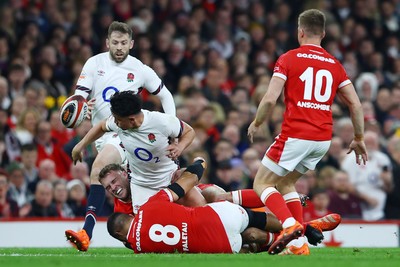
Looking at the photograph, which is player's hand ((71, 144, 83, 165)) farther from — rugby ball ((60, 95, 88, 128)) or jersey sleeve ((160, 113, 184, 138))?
jersey sleeve ((160, 113, 184, 138))

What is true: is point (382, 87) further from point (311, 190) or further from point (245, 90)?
point (311, 190)

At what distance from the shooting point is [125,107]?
10.8 metres

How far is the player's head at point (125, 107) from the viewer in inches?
425

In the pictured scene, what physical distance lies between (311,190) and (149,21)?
5154 millimetres

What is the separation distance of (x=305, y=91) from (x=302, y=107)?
16 centimetres

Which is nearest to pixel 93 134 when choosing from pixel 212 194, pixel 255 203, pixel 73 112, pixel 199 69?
pixel 73 112

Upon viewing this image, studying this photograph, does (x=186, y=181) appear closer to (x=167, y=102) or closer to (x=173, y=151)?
(x=173, y=151)

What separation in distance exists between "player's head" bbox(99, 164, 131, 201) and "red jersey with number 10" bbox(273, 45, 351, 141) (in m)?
1.85

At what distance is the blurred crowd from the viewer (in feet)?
53.0

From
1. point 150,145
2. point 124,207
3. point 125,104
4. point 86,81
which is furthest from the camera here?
point 86,81

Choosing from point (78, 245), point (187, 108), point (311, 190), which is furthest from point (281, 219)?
point (187, 108)

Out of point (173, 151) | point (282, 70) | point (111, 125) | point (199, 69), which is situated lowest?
point (199, 69)

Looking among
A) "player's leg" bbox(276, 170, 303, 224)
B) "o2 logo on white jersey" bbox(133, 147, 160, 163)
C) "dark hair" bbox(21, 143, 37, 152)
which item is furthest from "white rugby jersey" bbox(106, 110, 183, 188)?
"dark hair" bbox(21, 143, 37, 152)

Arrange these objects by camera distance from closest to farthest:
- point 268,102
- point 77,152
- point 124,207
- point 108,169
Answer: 1. point 268,102
2. point 108,169
3. point 77,152
4. point 124,207
